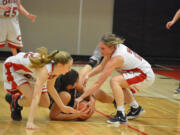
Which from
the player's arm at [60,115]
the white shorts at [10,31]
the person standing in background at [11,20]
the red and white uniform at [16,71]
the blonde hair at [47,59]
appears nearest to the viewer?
the blonde hair at [47,59]

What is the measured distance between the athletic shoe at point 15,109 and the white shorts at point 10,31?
256 cm

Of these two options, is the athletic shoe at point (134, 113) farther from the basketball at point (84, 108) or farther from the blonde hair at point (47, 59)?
the blonde hair at point (47, 59)

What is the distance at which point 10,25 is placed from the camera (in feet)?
20.3

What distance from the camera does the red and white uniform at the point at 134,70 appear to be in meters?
4.10

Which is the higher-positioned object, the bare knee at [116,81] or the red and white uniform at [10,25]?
the red and white uniform at [10,25]

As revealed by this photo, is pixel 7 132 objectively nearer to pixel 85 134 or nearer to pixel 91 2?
pixel 85 134

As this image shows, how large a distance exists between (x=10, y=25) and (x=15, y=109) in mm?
2713

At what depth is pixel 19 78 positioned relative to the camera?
3.79 m

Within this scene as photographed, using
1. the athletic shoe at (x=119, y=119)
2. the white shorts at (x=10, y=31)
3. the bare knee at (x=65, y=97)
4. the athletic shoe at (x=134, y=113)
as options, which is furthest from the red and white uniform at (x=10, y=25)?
the athletic shoe at (x=119, y=119)

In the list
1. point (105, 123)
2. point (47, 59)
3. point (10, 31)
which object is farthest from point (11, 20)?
point (105, 123)

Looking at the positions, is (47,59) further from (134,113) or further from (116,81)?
(134,113)

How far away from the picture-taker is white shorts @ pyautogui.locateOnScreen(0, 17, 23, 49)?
20.2ft

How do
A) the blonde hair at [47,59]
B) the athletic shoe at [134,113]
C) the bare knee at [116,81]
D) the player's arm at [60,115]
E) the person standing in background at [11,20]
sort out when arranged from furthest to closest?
the person standing in background at [11,20]
the athletic shoe at [134,113]
the bare knee at [116,81]
the player's arm at [60,115]
the blonde hair at [47,59]

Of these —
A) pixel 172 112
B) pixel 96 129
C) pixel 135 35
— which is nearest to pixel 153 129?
pixel 96 129
